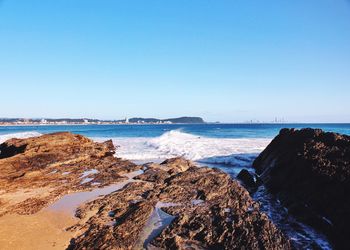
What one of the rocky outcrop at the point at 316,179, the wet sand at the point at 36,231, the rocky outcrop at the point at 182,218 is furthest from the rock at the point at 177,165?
the wet sand at the point at 36,231

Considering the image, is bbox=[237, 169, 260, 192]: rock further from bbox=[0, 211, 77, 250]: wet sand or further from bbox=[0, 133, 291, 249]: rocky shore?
bbox=[0, 211, 77, 250]: wet sand

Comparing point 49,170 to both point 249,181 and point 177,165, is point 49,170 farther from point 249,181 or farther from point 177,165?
point 249,181

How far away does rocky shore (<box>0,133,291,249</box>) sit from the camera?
596 cm

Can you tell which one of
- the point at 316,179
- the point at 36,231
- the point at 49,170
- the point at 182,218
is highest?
the point at 316,179

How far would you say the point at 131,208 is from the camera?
311 inches

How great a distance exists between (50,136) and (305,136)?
1494cm

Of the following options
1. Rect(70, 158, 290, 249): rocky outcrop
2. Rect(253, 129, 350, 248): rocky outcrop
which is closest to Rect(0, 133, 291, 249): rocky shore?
Rect(70, 158, 290, 249): rocky outcrop

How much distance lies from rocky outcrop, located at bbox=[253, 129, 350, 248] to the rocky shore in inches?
51.3

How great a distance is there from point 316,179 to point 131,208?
568 cm

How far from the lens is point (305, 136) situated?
12062 millimetres

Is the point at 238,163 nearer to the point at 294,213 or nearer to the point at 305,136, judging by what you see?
the point at 305,136

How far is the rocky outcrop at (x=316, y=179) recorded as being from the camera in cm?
657

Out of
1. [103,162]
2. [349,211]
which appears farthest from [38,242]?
[103,162]

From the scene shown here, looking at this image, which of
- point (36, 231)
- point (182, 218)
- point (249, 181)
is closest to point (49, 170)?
point (36, 231)
